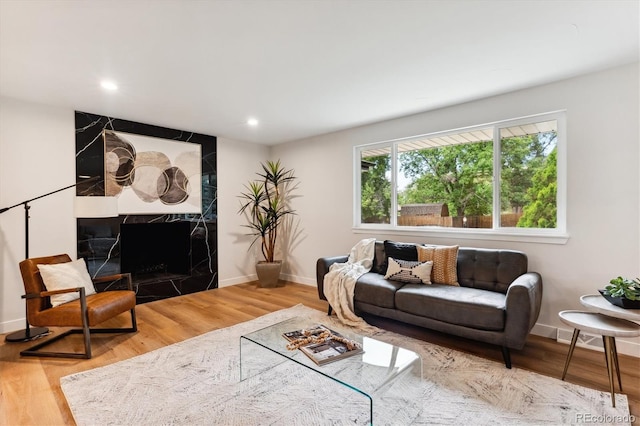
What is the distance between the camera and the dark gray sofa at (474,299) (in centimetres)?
241

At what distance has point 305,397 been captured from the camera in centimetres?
215

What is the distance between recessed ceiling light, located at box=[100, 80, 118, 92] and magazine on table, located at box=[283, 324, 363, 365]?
284 centimetres

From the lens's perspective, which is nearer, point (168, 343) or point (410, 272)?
point (168, 343)

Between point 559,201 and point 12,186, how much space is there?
18.6 ft

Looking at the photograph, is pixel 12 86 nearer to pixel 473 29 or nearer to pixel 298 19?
pixel 298 19

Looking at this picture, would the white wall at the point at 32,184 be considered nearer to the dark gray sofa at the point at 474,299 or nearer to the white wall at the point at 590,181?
the dark gray sofa at the point at 474,299

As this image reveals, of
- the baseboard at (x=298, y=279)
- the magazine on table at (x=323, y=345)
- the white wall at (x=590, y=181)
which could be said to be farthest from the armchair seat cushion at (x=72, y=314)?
the white wall at (x=590, y=181)

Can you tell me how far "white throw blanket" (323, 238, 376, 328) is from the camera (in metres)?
3.42

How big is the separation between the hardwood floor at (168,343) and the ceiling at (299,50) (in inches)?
97.7

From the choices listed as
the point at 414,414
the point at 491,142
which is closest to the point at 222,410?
the point at 414,414

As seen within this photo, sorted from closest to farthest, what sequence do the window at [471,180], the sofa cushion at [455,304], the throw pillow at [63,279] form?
the sofa cushion at [455,304] → the throw pillow at [63,279] → the window at [471,180]

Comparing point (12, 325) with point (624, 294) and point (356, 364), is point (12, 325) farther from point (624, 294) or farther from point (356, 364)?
point (624, 294)

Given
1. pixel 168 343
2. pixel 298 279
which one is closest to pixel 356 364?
pixel 168 343

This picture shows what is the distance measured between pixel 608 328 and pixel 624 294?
286mm
